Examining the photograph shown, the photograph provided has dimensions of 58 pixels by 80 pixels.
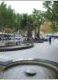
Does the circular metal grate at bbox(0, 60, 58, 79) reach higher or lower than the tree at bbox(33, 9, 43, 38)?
lower

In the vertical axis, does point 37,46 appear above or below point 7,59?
above

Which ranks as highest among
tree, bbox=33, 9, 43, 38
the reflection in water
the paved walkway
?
tree, bbox=33, 9, 43, 38

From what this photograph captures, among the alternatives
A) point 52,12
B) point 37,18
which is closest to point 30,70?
point 37,18

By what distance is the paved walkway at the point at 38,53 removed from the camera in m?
2.18

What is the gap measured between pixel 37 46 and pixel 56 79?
45 centimetres

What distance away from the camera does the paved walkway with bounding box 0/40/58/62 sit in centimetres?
218

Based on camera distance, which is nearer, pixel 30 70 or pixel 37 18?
pixel 30 70

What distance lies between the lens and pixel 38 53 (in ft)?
7.21

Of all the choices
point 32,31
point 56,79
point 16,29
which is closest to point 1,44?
point 16,29

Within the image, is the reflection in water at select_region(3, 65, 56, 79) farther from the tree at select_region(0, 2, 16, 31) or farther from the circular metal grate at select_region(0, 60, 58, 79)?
the tree at select_region(0, 2, 16, 31)

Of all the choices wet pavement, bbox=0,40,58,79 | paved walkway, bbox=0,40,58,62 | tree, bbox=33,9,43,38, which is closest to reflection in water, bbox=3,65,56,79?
wet pavement, bbox=0,40,58,79

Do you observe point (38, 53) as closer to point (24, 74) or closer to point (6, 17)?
point (24, 74)

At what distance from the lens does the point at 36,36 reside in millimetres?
2311

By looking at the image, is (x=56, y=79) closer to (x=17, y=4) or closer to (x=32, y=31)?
(x=32, y=31)
